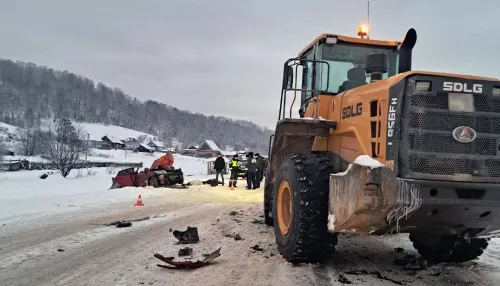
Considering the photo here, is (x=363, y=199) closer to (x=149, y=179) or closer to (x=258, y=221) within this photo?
(x=258, y=221)

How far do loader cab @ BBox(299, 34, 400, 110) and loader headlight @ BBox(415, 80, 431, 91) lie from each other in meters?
1.90

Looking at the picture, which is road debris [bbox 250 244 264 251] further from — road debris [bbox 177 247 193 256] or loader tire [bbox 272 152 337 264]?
road debris [bbox 177 247 193 256]

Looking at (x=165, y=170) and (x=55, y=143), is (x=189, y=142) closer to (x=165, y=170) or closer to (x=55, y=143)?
(x=55, y=143)

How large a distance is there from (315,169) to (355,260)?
4.87ft

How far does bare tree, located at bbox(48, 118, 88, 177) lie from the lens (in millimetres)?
29016

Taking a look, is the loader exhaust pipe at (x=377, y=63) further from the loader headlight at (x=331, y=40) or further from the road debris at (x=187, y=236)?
the road debris at (x=187, y=236)

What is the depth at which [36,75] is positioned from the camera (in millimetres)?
185000

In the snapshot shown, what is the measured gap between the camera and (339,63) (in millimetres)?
6426

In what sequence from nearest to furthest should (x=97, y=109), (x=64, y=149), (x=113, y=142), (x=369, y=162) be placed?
(x=369, y=162) → (x=64, y=149) → (x=113, y=142) → (x=97, y=109)

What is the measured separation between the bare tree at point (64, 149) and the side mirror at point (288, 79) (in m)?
26.5

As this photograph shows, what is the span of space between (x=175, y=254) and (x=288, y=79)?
9.12ft

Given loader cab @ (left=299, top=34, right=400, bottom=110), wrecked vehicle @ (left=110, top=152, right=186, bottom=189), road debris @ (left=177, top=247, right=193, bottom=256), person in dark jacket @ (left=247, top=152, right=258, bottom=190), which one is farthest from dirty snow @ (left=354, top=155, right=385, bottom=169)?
person in dark jacket @ (left=247, top=152, right=258, bottom=190)

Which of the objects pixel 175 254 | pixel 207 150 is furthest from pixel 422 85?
pixel 207 150

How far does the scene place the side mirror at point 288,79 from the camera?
19.1 feet
